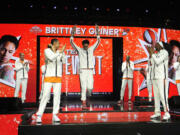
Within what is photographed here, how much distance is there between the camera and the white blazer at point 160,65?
434 centimetres

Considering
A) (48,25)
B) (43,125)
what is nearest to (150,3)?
(48,25)

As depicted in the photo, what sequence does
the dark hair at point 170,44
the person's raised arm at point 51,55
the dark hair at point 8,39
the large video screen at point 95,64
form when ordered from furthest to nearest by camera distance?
the dark hair at point 170,44, the large video screen at point 95,64, the dark hair at point 8,39, the person's raised arm at point 51,55

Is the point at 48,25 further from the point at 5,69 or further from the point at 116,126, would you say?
the point at 116,126

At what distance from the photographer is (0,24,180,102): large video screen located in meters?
9.96

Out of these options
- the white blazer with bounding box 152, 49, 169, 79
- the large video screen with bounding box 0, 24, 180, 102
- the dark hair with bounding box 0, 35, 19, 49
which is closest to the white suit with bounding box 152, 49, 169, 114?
the white blazer with bounding box 152, 49, 169, 79

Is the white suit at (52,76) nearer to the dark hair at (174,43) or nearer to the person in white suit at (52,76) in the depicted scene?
the person in white suit at (52,76)

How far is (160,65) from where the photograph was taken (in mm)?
4398

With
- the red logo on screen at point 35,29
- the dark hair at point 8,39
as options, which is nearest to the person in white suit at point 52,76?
the red logo on screen at point 35,29

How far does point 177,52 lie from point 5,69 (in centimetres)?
862

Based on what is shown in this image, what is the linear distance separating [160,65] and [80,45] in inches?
254

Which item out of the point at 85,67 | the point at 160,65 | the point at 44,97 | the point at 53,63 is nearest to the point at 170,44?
the point at 85,67

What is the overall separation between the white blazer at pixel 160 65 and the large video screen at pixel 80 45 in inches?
233

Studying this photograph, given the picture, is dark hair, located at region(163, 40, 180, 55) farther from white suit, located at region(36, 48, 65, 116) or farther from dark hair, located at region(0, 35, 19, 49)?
white suit, located at region(36, 48, 65, 116)

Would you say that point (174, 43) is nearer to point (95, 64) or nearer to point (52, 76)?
point (95, 64)
